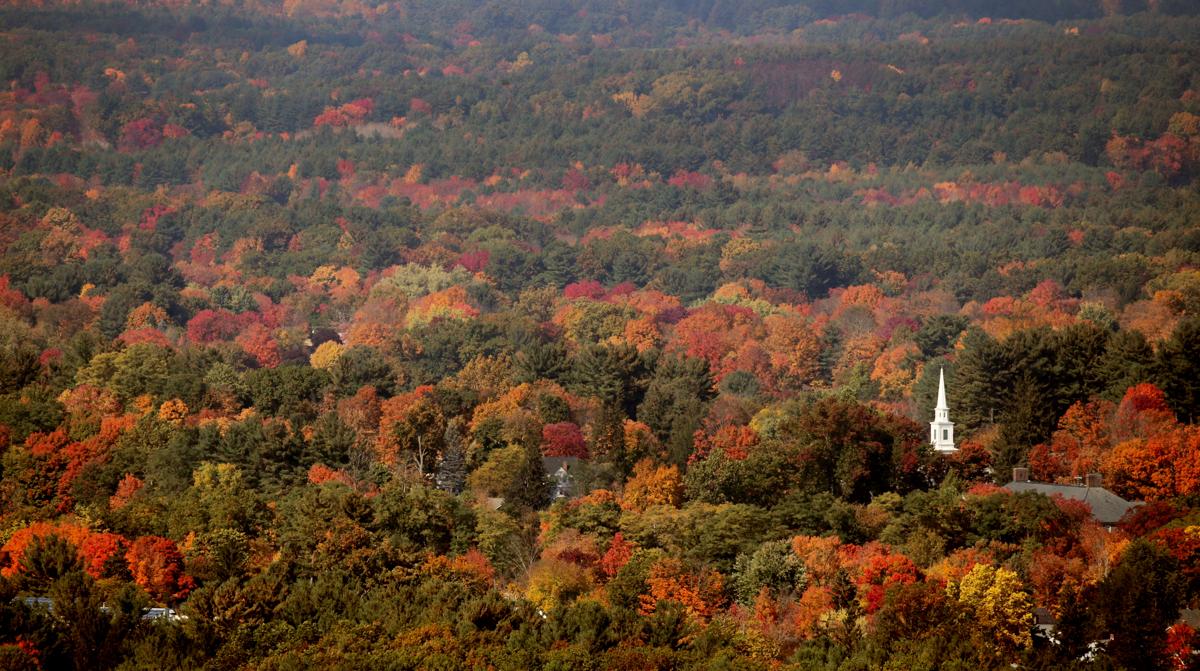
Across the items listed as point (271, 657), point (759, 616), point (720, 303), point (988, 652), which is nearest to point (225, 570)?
point (271, 657)

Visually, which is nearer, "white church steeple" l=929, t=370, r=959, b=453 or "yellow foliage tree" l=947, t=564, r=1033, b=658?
"yellow foliage tree" l=947, t=564, r=1033, b=658

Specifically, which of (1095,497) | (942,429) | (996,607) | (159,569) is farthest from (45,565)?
(942,429)

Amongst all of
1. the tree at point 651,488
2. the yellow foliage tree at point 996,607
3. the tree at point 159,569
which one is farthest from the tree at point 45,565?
the yellow foliage tree at point 996,607

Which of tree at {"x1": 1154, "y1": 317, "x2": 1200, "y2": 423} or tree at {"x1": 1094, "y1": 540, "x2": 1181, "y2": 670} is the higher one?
tree at {"x1": 1094, "y1": 540, "x2": 1181, "y2": 670}

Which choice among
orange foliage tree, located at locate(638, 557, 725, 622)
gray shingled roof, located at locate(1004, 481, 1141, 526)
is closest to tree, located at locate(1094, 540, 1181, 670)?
gray shingled roof, located at locate(1004, 481, 1141, 526)

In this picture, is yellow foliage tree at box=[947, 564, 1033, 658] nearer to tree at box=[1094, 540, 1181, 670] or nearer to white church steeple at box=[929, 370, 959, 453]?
tree at box=[1094, 540, 1181, 670]
